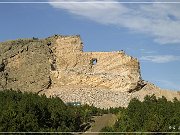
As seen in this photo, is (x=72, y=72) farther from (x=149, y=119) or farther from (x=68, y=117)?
(x=149, y=119)

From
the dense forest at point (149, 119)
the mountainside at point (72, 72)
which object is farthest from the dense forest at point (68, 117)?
the mountainside at point (72, 72)

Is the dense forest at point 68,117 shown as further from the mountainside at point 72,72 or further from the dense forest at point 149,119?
the mountainside at point 72,72

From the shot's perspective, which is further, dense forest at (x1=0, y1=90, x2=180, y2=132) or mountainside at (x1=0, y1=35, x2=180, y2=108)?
mountainside at (x1=0, y1=35, x2=180, y2=108)

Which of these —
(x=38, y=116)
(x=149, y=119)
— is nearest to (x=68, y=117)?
(x=38, y=116)

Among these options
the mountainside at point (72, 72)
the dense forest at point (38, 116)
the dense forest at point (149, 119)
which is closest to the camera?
the dense forest at point (38, 116)

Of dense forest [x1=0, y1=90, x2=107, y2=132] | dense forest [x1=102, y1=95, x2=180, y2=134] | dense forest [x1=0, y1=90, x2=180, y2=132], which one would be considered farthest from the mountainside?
dense forest [x1=102, y1=95, x2=180, y2=134]

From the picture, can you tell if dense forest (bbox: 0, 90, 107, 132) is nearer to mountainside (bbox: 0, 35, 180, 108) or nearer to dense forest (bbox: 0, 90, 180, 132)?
dense forest (bbox: 0, 90, 180, 132)

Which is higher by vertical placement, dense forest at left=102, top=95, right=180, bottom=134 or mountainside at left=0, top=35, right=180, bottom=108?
mountainside at left=0, top=35, right=180, bottom=108
